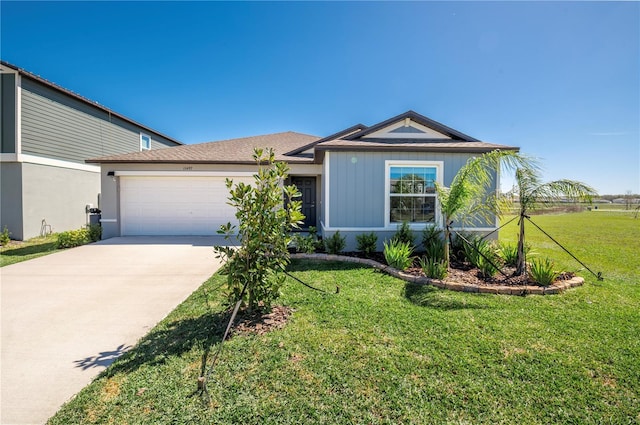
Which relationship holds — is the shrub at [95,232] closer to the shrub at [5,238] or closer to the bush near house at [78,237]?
the bush near house at [78,237]

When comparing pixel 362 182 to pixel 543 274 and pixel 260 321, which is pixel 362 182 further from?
pixel 260 321

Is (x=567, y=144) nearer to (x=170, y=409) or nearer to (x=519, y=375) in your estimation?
(x=519, y=375)

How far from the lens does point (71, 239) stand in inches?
340

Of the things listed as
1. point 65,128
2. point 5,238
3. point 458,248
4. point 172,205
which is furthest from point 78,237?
point 458,248

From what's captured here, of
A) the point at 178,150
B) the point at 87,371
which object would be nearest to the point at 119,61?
the point at 178,150

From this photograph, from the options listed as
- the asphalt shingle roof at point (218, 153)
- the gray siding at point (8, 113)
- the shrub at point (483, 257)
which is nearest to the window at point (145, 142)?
the asphalt shingle roof at point (218, 153)

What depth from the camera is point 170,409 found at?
2.14 metres

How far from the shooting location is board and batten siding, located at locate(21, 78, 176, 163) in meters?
10.1

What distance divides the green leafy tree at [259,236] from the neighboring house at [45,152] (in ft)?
38.7

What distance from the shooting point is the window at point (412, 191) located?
7367mm

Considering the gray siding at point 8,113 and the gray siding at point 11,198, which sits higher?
the gray siding at point 8,113

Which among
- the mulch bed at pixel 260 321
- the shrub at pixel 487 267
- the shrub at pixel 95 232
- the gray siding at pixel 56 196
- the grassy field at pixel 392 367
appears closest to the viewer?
the grassy field at pixel 392 367

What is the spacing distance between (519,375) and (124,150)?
18.9 m

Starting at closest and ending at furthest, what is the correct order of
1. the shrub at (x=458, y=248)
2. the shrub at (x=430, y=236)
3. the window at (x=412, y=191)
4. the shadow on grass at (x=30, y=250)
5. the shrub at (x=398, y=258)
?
the shrub at (x=398, y=258), the shrub at (x=458, y=248), the shrub at (x=430, y=236), the window at (x=412, y=191), the shadow on grass at (x=30, y=250)
